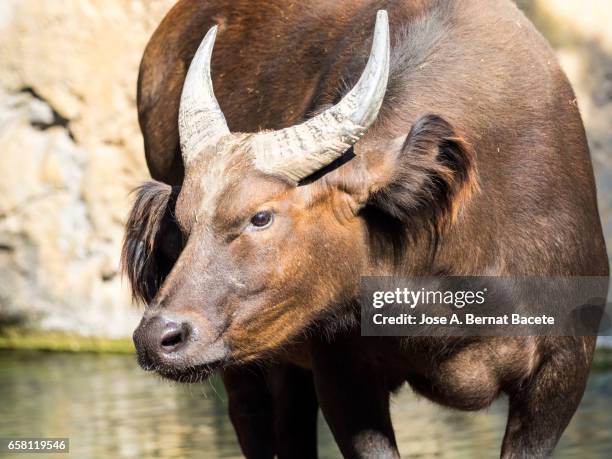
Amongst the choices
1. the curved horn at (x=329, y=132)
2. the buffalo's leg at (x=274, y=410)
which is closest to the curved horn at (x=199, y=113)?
the curved horn at (x=329, y=132)

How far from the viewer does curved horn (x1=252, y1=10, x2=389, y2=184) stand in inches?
185

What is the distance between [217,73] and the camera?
7230 millimetres

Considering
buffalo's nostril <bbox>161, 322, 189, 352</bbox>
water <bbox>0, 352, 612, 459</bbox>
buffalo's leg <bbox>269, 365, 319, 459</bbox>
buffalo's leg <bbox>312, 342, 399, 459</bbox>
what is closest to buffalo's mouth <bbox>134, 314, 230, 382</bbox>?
buffalo's nostril <bbox>161, 322, 189, 352</bbox>

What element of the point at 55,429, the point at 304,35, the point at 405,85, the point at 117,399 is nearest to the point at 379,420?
the point at 405,85

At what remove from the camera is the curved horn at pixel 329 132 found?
15.4 ft

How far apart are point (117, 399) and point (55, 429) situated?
0.87m

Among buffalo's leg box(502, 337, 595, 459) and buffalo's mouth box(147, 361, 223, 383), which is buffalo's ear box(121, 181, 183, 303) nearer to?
buffalo's mouth box(147, 361, 223, 383)

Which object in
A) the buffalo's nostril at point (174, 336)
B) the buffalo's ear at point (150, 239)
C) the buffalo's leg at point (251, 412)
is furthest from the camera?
the buffalo's leg at point (251, 412)

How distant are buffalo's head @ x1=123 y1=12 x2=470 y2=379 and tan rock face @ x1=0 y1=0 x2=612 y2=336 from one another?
21.3 ft

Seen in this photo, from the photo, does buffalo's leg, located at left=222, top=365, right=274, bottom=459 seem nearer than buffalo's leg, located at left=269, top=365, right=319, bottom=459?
No

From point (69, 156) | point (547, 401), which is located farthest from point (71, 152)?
point (547, 401)

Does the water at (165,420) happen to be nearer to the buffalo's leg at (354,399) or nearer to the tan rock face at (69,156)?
the tan rock face at (69,156)

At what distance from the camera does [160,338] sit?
14.8 ft

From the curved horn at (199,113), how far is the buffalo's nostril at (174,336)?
0.70m
